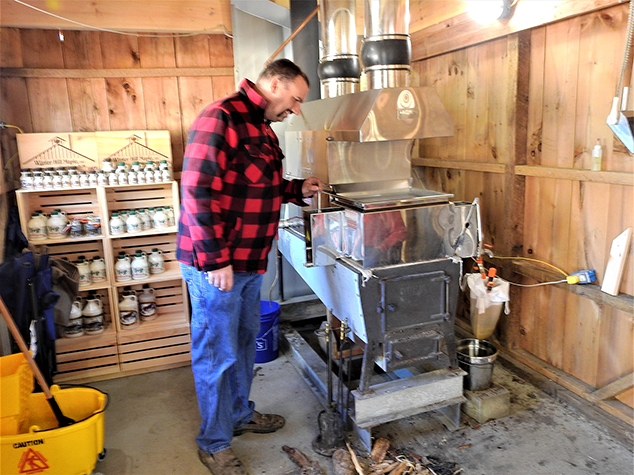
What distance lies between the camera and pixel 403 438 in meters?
2.21

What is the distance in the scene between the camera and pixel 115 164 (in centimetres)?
288

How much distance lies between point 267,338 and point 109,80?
5.99ft

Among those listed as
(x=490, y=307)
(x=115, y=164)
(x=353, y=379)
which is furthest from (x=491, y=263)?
(x=115, y=164)

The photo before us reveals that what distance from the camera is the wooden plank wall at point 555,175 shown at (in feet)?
6.82

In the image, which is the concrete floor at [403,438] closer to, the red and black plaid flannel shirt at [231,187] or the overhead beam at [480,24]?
the red and black plaid flannel shirt at [231,187]

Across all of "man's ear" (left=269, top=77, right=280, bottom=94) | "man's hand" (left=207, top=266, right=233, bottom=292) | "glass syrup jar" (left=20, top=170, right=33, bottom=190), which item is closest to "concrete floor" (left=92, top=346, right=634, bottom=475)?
"man's hand" (left=207, top=266, right=233, bottom=292)

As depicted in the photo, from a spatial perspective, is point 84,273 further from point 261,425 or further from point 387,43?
point 387,43

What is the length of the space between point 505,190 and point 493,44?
78cm

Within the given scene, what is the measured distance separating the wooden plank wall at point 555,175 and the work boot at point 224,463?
159 centimetres

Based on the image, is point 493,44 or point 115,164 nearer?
point 493,44

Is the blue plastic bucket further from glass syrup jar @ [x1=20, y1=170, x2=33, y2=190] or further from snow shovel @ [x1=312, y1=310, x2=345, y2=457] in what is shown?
glass syrup jar @ [x1=20, y1=170, x2=33, y2=190]

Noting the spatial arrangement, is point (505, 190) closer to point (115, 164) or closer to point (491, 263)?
point (491, 263)

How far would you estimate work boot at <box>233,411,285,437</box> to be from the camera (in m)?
2.29

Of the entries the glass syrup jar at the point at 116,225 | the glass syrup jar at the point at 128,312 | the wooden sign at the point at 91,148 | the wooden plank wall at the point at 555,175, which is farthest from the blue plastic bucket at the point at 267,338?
the wooden plank wall at the point at 555,175
